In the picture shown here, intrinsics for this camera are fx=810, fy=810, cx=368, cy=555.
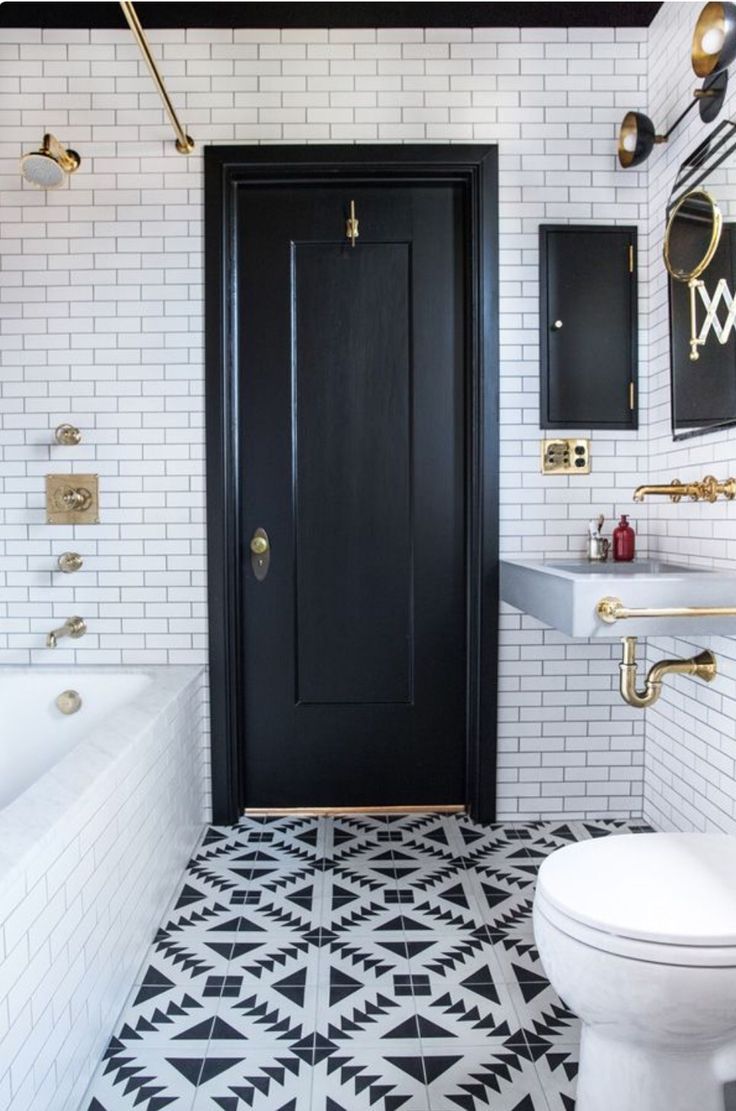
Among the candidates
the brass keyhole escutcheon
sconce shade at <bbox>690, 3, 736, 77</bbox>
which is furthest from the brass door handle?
sconce shade at <bbox>690, 3, 736, 77</bbox>

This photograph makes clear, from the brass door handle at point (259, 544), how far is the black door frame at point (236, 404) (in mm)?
58

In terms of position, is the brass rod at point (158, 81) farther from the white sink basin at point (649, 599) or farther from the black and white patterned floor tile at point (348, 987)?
the black and white patterned floor tile at point (348, 987)

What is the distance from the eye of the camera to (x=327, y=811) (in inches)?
109

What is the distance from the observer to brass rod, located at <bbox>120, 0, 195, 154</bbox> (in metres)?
2.01

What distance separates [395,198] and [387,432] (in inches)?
30.6

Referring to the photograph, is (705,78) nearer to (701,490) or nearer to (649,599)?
(701,490)

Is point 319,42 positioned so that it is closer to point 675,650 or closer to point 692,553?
point 692,553

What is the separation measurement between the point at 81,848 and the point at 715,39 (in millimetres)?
2233

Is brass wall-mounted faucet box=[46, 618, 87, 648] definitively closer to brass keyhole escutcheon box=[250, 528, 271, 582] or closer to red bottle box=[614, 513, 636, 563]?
→ brass keyhole escutcheon box=[250, 528, 271, 582]

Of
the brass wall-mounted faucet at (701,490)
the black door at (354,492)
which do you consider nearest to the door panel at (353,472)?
the black door at (354,492)

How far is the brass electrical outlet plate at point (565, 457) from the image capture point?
2670 mm

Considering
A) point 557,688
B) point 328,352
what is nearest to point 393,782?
point 557,688

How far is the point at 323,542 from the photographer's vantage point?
2.73 meters

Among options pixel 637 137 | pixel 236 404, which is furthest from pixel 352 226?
pixel 637 137
